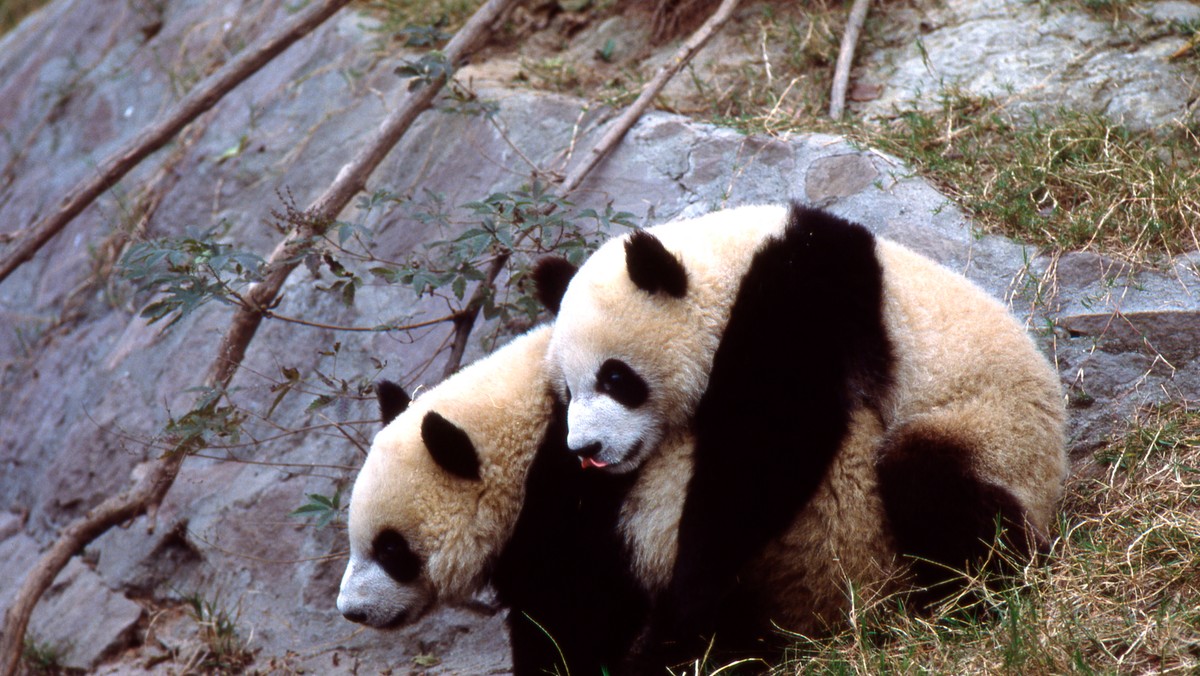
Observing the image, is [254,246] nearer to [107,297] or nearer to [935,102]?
[107,297]

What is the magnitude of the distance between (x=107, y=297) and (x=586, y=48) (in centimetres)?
359

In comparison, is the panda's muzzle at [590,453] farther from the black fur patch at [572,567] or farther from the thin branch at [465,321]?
the thin branch at [465,321]

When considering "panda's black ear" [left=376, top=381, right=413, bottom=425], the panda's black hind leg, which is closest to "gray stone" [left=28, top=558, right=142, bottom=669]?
"panda's black ear" [left=376, top=381, right=413, bottom=425]

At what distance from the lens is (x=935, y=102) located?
5484mm

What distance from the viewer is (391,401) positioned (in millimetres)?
4043

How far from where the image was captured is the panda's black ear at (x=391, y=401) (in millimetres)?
4020

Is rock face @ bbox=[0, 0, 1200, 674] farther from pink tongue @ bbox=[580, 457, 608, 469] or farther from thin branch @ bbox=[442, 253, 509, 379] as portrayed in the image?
pink tongue @ bbox=[580, 457, 608, 469]

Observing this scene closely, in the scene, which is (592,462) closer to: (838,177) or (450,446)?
(450,446)

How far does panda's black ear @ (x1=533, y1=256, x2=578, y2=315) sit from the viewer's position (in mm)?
3904

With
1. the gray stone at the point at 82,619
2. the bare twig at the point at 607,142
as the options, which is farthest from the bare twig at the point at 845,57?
the gray stone at the point at 82,619

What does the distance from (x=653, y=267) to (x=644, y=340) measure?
0.24 m

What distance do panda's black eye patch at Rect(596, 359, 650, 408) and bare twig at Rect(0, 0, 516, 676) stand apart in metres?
1.80

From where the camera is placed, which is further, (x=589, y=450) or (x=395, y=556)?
(x=395, y=556)

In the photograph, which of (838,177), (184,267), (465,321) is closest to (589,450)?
(465,321)
